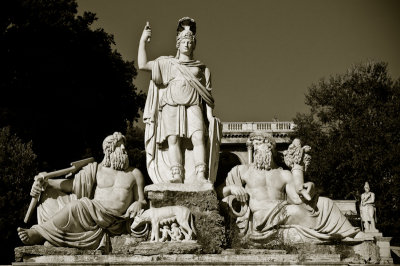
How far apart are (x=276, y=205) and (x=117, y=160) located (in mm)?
2830

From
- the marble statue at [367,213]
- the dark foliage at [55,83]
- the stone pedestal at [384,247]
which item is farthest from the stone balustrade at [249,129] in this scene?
the stone pedestal at [384,247]

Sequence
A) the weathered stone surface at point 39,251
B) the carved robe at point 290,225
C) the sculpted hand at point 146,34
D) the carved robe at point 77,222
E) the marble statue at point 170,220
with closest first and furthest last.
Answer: the marble statue at point 170,220 < the weathered stone surface at point 39,251 < the carved robe at point 77,222 < the carved robe at point 290,225 < the sculpted hand at point 146,34

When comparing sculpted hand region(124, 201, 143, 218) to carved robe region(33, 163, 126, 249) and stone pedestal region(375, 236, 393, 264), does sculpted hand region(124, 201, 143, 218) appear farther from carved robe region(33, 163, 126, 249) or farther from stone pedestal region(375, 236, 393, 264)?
stone pedestal region(375, 236, 393, 264)

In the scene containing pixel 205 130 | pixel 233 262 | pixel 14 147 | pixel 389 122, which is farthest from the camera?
pixel 389 122

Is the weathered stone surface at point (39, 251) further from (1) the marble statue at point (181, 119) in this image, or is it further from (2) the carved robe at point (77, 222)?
(1) the marble statue at point (181, 119)

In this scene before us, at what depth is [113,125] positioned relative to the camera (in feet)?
90.6

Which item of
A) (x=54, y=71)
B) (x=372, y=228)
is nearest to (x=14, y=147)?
(x=54, y=71)

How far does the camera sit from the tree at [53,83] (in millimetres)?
25375

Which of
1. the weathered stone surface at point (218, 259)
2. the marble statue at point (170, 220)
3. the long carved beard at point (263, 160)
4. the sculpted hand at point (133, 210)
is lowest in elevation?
the weathered stone surface at point (218, 259)

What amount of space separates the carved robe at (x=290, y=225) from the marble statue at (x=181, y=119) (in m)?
0.99

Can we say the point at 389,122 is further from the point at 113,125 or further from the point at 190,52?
the point at 190,52

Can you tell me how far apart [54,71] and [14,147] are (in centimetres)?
652

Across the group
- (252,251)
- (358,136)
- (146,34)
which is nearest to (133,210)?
(252,251)

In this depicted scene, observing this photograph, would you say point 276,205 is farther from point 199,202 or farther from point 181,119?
point 181,119
